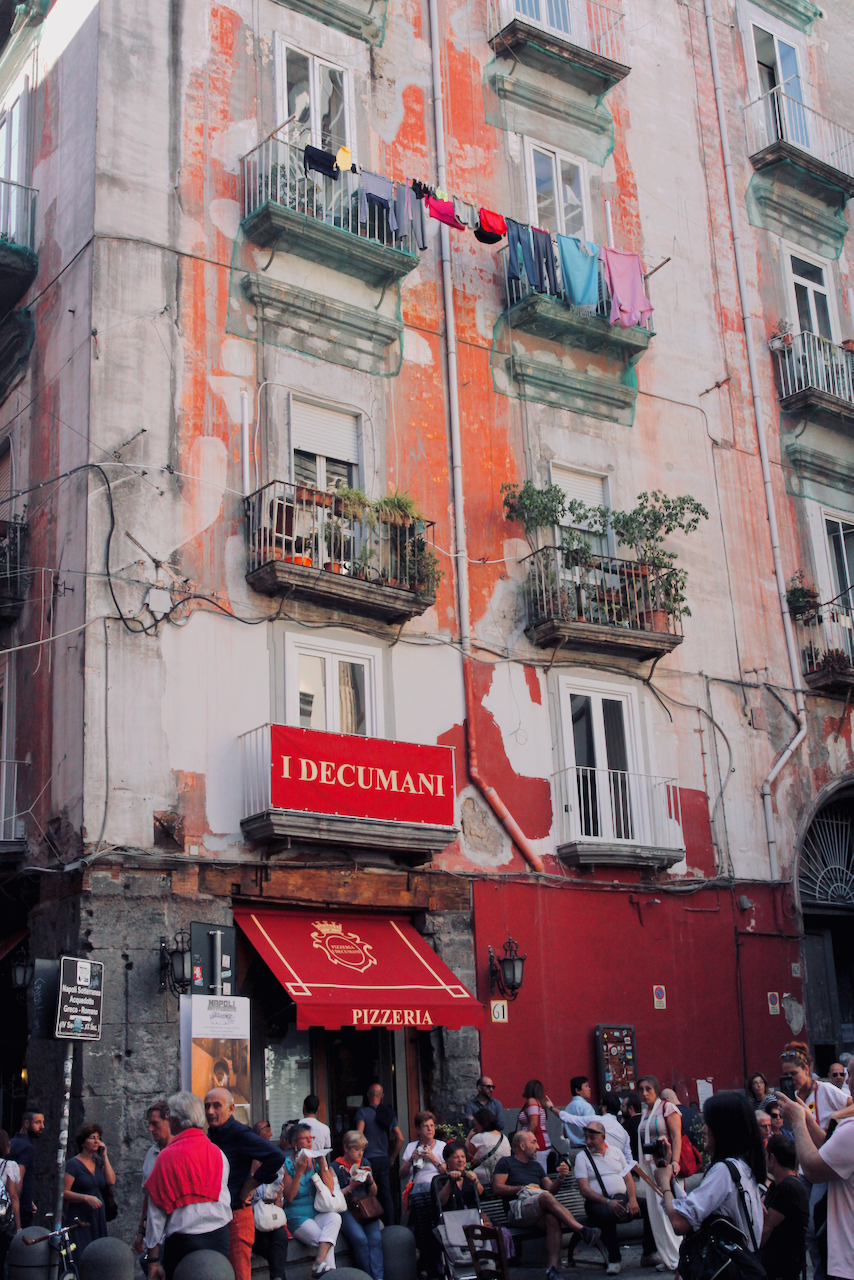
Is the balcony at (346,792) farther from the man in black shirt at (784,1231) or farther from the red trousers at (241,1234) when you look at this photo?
the man in black shirt at (784,1231)

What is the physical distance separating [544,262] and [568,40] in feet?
14.6

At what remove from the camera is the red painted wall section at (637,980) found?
53.3 feet

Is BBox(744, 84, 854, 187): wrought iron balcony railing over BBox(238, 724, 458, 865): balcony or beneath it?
over

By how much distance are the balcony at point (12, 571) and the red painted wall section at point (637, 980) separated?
6456 mm

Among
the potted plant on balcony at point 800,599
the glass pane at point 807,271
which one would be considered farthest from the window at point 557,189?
the potted plant on balcony at point 800,599

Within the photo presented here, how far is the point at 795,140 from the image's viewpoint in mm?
23500

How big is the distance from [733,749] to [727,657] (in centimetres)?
139

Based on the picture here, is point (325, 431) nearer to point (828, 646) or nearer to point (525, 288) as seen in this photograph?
point (525, 288)

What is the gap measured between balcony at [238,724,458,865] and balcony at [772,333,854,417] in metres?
9.58

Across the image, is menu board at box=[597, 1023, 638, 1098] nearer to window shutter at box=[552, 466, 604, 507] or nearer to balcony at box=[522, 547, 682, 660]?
balcony at box=[522, 547, 682, 660]

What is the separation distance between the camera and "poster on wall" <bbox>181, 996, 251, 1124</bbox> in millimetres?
13203

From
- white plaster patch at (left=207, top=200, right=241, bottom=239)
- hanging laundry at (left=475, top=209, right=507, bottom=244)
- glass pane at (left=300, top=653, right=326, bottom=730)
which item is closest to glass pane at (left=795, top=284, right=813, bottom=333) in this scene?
hanging laundry at (left=475, top=209, right=507, bottom=244)

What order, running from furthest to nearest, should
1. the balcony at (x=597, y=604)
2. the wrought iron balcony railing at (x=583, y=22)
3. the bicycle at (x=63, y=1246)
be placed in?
1. the wrought iron balcony railing at (x=583, y=22)
2. the balcony at (x=597, y=604)
3. the bicycle at (x=63, y=1246)

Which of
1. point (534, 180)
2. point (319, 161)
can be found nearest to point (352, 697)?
point (319, 161)
